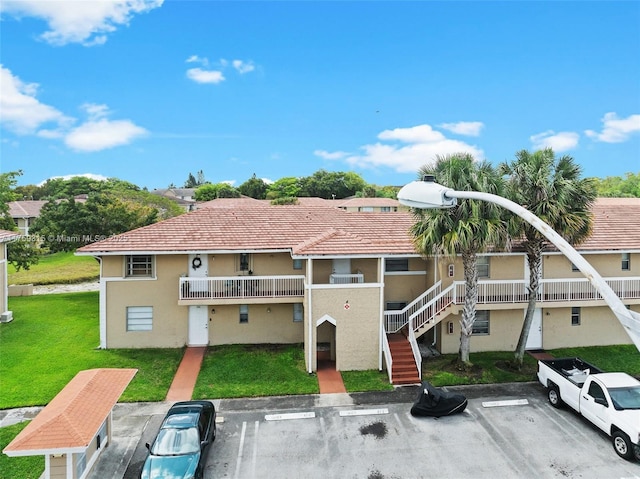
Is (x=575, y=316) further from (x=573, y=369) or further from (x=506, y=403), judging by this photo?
(x=506, y=403)

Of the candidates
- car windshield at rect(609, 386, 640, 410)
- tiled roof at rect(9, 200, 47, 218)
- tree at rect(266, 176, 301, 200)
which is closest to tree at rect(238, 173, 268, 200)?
tree at rect(266, 176, 301, 200)

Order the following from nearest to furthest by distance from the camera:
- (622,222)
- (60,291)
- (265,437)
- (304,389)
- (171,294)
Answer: (265,437) < (304,389) < (171,294) < (622,222) < (60,291)

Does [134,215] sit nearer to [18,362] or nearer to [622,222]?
[18,362]

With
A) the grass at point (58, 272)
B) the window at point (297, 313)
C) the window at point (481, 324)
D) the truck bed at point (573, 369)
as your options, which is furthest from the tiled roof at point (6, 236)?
the truck bed at point (573, 369)

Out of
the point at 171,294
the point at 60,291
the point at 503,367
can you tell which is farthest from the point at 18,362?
the point at 503,367

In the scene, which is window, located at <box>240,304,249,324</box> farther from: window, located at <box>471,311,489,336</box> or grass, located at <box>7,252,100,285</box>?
grass, located at <box>7,252,100,285</box>
